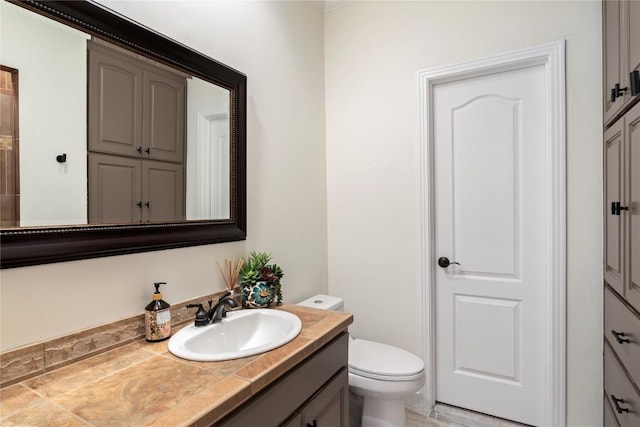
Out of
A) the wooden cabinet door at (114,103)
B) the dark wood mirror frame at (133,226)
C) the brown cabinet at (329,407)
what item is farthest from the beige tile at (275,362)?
the wooden cabinet door at (114,103)

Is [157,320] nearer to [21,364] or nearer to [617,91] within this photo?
[21,364]

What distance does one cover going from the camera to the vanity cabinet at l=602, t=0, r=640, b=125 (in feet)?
3.98

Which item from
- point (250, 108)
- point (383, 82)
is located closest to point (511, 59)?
point (383, 82)

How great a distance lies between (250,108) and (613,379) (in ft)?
6.78

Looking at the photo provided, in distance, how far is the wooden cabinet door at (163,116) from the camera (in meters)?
1.30

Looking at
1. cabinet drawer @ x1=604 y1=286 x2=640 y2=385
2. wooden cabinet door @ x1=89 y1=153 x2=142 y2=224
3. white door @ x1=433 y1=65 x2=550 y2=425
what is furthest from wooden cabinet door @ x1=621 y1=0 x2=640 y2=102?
wooden cabinet door @ x1=89 y1=153 x2=142 y2=224

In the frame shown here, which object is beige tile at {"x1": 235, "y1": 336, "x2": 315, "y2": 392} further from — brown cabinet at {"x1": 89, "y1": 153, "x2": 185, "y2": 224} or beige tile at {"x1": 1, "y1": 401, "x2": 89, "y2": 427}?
brown cabinet at {"x1": 89, "y1": 153, "x2": 185, "y2": 224}

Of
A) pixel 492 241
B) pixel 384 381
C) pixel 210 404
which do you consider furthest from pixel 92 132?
pixel 492 241

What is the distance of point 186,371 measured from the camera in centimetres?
98

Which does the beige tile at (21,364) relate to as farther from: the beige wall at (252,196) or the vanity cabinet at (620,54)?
the vanity cabinet at (620,54)

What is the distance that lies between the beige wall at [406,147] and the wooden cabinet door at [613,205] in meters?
0.11

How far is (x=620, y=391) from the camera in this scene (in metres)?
1.39

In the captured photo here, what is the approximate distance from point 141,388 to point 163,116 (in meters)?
0.95

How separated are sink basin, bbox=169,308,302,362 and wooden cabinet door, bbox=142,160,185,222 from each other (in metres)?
0.44
